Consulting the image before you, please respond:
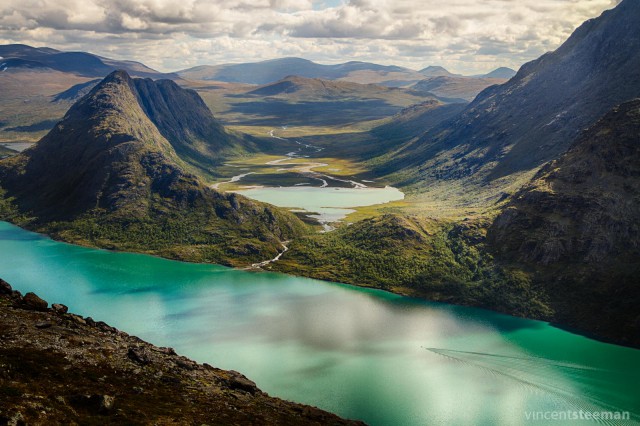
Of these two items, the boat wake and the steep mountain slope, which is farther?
the steep mountain slope

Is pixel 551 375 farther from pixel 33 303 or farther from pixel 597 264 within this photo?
pixel 33 303

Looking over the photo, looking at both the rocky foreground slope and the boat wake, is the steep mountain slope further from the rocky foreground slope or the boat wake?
the rocky foreground slope

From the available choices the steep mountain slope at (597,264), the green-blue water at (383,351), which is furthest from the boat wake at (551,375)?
the steep mountain slope at (597,264)

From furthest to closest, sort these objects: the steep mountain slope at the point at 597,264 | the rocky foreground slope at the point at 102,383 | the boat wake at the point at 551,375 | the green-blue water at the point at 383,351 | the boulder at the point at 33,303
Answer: the steep mountain slope at the point at 597,264, the boat wake at the point at 551,375, the green-blue water at the point at 383,351, the boulder at the point at 33,303, the rocky foreground slope at the point at 102,383

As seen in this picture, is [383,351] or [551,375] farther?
[383,351]

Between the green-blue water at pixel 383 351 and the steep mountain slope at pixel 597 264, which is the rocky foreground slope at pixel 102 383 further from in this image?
the steep mountain slope at pixel 597 264

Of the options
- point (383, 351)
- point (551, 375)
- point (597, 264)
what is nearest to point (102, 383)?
point (383, 351)

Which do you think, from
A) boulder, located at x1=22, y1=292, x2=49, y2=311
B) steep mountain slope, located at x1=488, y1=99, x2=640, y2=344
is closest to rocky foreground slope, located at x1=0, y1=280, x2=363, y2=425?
boulder, located at x1=22, y1=292, x2=49, y2=311
